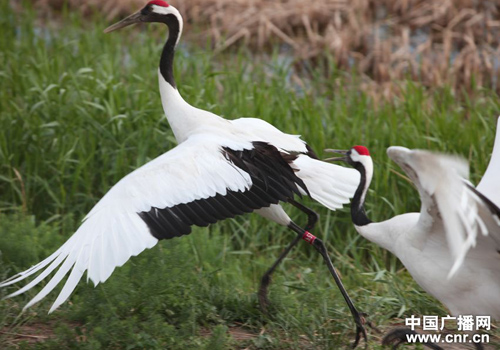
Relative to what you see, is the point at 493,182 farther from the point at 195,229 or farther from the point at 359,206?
the point at 195,229

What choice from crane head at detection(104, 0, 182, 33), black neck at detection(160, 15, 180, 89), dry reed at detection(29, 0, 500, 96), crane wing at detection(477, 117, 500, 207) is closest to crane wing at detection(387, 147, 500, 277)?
crane wing at detection(477, 117, 500, 207)

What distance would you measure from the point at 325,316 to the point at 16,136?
3031 millimetres

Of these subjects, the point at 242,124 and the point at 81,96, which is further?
the point at 81,96

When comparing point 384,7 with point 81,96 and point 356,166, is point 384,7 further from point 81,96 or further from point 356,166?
point 356,166

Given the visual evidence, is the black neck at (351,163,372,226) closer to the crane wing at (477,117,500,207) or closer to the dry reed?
the crane wing at (477,117,500,207)

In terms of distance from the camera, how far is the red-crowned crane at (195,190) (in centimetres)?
362

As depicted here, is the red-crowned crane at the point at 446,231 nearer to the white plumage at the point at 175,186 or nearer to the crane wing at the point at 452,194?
the crane wing at the point at 452,194

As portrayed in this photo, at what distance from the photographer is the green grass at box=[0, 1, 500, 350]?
4121 mm

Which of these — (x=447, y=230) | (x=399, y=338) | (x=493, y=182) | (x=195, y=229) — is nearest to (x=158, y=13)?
(x=195, y=229)

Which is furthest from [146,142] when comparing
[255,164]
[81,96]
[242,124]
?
[255,164]

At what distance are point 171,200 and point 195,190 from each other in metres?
0.14

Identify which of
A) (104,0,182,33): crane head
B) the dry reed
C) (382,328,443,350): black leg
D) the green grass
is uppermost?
(104,0,182,33): crane head

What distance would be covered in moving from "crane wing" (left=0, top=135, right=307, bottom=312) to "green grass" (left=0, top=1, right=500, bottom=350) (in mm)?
385

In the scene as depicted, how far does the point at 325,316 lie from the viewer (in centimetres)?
421
